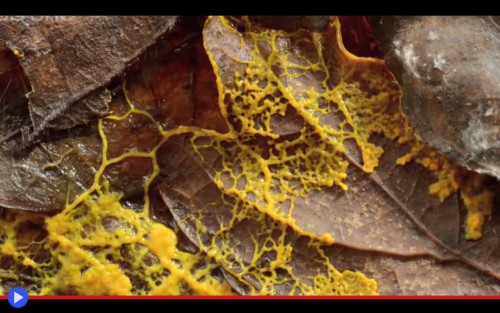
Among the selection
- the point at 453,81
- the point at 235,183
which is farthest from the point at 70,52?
the point at 453,81

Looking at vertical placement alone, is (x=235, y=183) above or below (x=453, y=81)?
below

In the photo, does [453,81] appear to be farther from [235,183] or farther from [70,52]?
[70,52]

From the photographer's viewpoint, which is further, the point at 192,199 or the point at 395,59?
the point at 192,199

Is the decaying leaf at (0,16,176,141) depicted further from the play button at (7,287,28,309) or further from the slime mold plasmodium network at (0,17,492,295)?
the play button at (7,287,28,309)

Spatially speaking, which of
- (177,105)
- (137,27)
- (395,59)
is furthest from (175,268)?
(395,59)

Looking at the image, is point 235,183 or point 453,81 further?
point 235,183

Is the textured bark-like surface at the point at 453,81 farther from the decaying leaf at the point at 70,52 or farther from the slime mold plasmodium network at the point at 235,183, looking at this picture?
the decaying leaf at the point at 70,52

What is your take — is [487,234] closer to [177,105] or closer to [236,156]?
[236,156]
